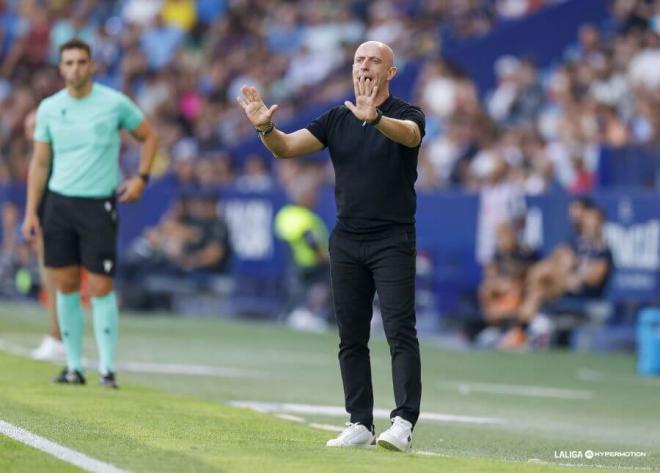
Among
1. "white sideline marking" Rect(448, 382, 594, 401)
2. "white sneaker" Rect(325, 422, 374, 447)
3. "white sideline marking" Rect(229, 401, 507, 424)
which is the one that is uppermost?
"white sideline marking" Rect(448, 382, 594, 401)

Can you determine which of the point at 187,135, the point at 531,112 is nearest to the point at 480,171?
the point at 531,112

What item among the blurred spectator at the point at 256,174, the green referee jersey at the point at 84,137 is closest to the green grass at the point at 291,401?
the green referee jersey at the point at 84,137

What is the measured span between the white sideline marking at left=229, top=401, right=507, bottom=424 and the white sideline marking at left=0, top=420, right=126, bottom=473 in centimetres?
280

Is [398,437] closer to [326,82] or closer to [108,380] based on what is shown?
[108,380]

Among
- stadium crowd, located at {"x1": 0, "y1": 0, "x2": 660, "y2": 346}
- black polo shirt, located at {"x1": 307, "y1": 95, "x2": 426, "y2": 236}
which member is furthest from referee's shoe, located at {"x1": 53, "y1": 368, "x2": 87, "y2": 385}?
black polo shirt, located at {"x1": 307, "y1": 95, "x2": 426, "y2": 236}

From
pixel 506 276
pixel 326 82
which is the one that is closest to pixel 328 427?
pixel 506 276

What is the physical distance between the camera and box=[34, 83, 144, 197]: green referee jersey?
40.5ft

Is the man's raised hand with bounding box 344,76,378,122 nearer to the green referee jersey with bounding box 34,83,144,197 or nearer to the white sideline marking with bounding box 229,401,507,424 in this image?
the white sideline marking with bounding box 229,401,507,424

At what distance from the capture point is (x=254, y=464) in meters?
7.92

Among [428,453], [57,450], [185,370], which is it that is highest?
[185,370]

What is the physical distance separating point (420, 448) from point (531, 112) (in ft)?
44.8

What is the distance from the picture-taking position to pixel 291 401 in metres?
12.7

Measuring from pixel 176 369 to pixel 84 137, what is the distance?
11.5ft

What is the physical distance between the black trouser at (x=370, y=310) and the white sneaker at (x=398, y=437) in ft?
0.18
